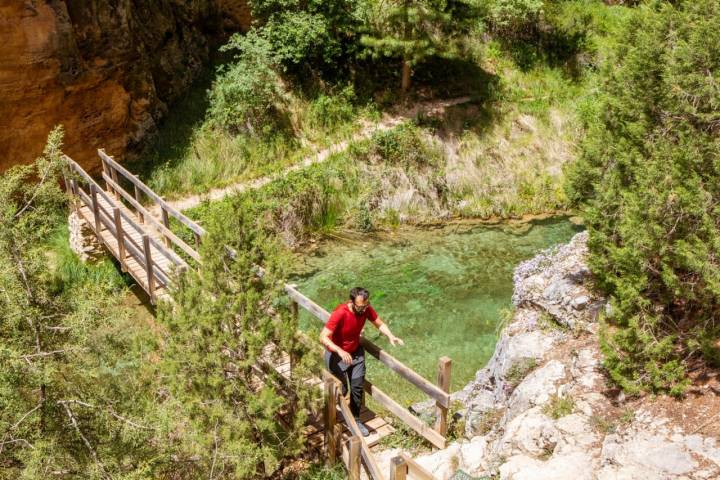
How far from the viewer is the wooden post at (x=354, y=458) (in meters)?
6.07

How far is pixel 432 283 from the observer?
13.2 metres

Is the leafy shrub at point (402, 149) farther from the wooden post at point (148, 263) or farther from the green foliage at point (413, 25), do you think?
the wooden post at point (148, 263)

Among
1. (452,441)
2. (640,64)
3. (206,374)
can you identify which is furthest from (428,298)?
(206,374)

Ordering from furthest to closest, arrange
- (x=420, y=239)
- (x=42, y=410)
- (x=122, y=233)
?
(x=420, y=239)
(x=122, y=233)
(x=42, y=410)

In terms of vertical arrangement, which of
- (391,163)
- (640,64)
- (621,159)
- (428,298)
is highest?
(640,64)

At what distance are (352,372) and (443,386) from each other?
1.10m

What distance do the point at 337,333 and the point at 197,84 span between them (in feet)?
46.3

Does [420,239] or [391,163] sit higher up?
[391,163]

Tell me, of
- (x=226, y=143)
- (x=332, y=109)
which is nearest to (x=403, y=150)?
(x=332, y=109)

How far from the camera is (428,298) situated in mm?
12578

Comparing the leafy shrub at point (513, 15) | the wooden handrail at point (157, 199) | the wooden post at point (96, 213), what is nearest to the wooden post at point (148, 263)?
the wooden handrail at point (157, 199)

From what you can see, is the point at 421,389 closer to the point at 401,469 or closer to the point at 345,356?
the point at 345,356

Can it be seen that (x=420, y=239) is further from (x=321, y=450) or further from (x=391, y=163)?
(x=321, y=450)

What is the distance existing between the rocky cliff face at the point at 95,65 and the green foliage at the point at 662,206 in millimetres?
12357
